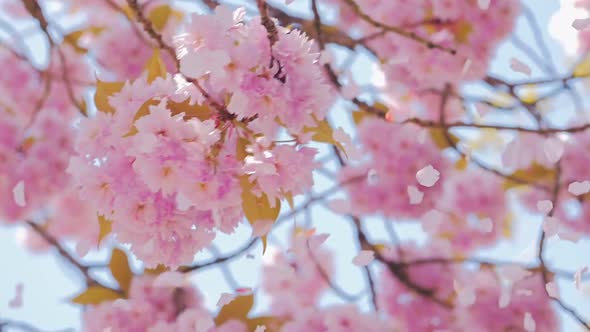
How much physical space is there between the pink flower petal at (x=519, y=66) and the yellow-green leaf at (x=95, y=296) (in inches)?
30.3

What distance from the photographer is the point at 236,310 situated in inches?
42.5

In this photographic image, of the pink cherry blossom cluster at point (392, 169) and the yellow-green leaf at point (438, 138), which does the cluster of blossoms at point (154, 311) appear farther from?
the yellow-green leaf at point (438, 138)

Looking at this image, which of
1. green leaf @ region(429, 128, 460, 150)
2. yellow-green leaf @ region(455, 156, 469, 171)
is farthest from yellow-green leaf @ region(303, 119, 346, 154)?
yellow-green leaf @ region(455, 156, 469, 171)

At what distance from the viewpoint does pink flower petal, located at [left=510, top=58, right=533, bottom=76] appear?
1022 millimetres

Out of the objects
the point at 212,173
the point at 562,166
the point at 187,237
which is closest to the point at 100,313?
the point at 187,237

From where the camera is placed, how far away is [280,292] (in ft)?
7.13

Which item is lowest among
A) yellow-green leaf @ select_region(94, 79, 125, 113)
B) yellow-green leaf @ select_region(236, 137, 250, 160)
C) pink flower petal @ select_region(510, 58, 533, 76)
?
pink flower petal @ select_region(510, 58, 533, 76)

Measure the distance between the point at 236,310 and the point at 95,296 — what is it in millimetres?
288

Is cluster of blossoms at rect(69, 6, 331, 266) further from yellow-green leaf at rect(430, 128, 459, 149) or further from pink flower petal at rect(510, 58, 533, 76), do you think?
yellow-green leaf at rect(430, 128, 459, 149)

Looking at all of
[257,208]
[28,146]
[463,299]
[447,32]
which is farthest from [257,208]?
[28,146]

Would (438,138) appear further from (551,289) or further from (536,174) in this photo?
(551,289)

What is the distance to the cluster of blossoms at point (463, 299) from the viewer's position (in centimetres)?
146

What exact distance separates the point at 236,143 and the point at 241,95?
64 millimetres

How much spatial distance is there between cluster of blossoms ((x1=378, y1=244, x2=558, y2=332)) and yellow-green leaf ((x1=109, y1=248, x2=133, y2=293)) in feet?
1.96
